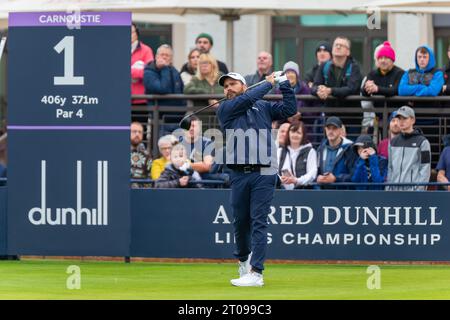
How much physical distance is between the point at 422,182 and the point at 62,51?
4.44 meters

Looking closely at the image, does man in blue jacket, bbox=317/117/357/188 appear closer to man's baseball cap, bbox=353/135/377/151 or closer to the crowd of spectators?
the crowd of spectators

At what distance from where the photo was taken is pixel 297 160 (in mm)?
17922

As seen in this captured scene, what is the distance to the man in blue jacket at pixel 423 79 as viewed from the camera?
18234 millimetres

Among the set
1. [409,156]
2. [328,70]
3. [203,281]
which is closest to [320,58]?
[328,70]

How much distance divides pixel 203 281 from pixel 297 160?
3.20 m

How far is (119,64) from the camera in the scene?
56.3 ft

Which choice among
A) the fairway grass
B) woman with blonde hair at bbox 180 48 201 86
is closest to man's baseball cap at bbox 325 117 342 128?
the fairway grass

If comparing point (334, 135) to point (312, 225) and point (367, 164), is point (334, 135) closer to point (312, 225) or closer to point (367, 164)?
point (367, 164)

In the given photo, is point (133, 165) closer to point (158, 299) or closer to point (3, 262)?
point (3, 262)

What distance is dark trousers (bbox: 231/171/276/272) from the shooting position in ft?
47.3

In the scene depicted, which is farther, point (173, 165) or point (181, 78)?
point (181, 78)

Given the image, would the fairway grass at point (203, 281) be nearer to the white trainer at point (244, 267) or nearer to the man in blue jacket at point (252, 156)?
the white trainer at point (244, 267)

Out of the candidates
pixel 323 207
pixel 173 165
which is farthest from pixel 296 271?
pixel 173 165

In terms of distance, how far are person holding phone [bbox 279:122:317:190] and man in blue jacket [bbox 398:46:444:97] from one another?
4.49ft
